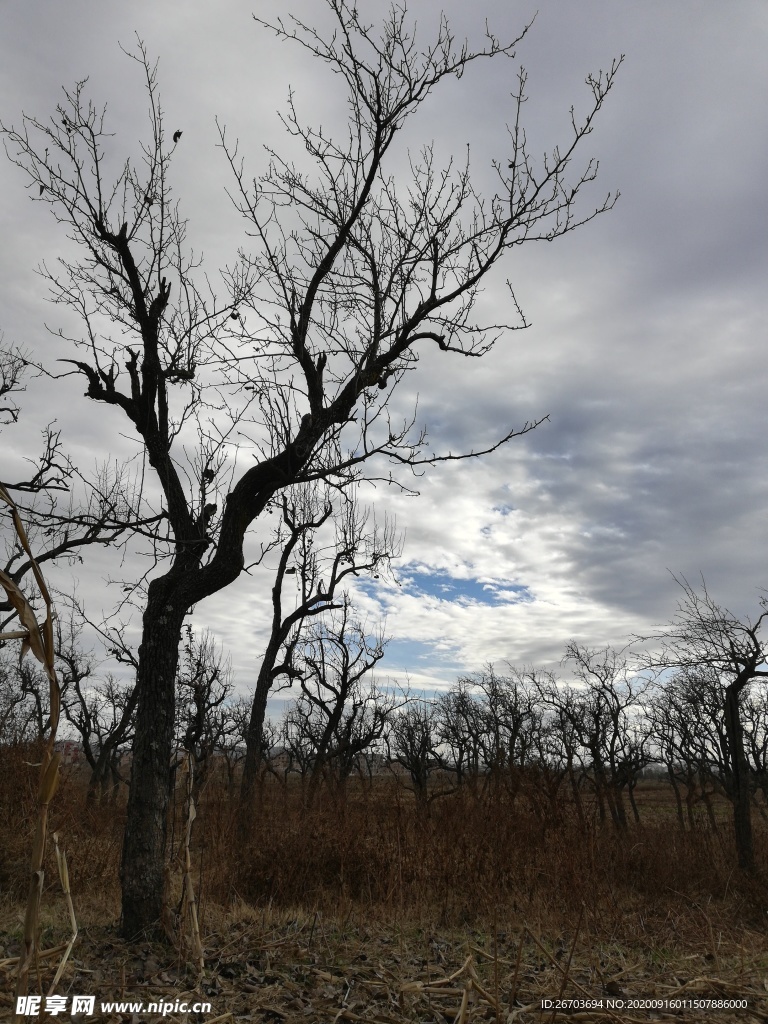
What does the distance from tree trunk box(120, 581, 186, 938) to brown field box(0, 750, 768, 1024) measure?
29 centimetres

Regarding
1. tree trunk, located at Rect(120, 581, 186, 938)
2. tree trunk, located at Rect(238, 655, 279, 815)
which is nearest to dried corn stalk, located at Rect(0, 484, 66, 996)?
tree trunk, located at Rect(120, 581, 186, 938)

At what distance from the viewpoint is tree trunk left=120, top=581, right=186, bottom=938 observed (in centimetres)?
505

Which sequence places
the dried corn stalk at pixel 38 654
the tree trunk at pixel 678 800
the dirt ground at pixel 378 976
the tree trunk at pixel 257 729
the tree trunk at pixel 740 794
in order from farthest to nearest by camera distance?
1. the tree trunk at pixel 678 800
2. the tree trunk at pixel 740 794
3. the tree trunk at pixel 257 729
4. the dirt ground at pixel 378 976
5. the dried corn stalk at pixel 38 654

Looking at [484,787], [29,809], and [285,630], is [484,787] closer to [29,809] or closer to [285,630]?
[29,809]

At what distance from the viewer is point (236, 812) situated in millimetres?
9102

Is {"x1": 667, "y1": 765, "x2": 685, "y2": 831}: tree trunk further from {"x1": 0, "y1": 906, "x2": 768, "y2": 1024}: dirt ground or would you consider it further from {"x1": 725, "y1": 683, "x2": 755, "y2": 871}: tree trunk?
{"x1": 0, "y1": 906, "x2": 768, "y2": 1024}: dirt ground

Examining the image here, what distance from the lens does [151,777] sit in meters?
5.22

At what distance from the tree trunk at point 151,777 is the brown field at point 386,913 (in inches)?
11.4

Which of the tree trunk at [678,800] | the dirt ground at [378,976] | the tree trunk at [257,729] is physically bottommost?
the dirt ground at [378,976]

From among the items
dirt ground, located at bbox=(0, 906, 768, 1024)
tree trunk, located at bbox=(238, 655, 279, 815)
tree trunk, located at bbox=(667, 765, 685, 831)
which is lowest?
dirt ground, located at bbox=(0, 906, 768, 1024)

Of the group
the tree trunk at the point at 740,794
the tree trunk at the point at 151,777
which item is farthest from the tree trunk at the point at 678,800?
the tree trunk at the point at 151,777

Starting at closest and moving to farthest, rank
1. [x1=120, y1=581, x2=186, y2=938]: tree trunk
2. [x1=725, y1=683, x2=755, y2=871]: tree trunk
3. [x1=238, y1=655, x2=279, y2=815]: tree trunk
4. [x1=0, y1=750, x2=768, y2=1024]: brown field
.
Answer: [x1=0, y1=750, x2=768, y2=1024]: brown field, [x1=120, y1=581, x2=186, y2=938]: tree trunk, [x1=238, y1=655, x2=279, y2=815]: tree trunk, [x1=725, y1=683, x2=755, y2=871]: tree trunk

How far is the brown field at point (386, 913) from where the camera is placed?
381 cm

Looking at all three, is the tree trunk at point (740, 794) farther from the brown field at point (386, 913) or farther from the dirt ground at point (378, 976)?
the dirt ground at point (378, 976)
